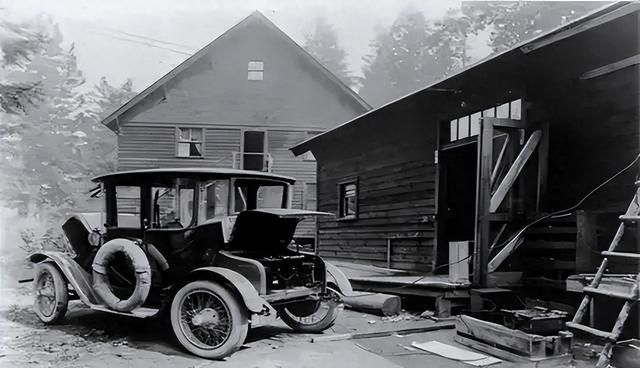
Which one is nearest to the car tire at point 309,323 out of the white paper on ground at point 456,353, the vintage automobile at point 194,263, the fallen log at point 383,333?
the vintage automobile at point 194,263

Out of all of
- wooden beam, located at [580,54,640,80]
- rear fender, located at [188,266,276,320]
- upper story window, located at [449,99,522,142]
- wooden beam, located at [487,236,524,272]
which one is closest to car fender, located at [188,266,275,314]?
rear fender, located at [188,266,276,320]

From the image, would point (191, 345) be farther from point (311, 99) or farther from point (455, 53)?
point (311, 99)

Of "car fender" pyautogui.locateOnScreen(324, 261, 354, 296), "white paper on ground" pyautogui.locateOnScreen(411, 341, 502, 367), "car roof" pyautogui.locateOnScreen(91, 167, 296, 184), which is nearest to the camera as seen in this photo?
"white paper on ground" pyautogui.locateOnScreen(411, 341, 502, 367)

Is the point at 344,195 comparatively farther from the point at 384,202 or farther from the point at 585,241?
the point at 585,241

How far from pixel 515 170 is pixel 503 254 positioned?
0.99 metres

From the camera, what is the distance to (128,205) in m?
5.71

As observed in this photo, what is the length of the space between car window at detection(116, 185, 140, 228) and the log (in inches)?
114

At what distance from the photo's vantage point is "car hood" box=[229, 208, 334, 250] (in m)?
5.13

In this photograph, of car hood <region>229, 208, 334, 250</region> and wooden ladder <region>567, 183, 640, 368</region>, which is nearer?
wooden ladder <region>567, 183, 640, 368</region>

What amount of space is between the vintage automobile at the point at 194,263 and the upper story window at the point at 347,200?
Answer: 6309 mm

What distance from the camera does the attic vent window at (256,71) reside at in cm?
1417

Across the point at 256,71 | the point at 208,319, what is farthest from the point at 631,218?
the point at 256,71

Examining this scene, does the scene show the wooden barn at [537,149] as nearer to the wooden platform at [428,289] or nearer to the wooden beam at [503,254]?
the wooden beam at [503,254]

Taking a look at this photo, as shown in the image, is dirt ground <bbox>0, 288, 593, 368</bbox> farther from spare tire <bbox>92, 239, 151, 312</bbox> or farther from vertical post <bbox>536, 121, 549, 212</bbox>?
vertical post <bbox>536, 121, 549, 212</bbox>
